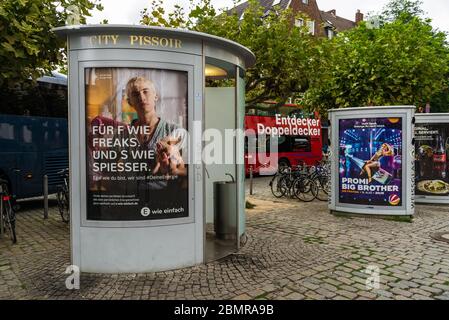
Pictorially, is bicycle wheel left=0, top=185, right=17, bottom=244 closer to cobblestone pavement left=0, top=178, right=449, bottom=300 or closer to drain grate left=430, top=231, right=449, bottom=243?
cobblestone pavement left=0, top=178, right=449, bottom=300

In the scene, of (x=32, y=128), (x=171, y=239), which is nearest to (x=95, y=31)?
(x=171, y=239)

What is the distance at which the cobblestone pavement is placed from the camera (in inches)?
177

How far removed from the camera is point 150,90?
5102mm

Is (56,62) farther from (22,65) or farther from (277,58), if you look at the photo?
(277,58)

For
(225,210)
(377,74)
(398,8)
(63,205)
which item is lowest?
(63,205)

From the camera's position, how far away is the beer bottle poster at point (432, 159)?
1131 centimetres

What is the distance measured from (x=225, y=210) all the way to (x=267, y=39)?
17.3 ft

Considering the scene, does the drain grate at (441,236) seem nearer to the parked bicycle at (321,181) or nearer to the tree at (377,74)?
the parked bicycle at (321,181)

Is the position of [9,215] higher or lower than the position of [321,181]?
lower

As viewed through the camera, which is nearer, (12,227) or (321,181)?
(12,227)

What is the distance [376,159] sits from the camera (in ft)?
29.6

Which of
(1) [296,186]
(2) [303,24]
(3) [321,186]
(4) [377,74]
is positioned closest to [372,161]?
(1) [296,186]

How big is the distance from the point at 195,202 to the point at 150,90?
1.61 meters

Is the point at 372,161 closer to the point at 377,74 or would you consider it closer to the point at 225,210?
the point at 225,210
